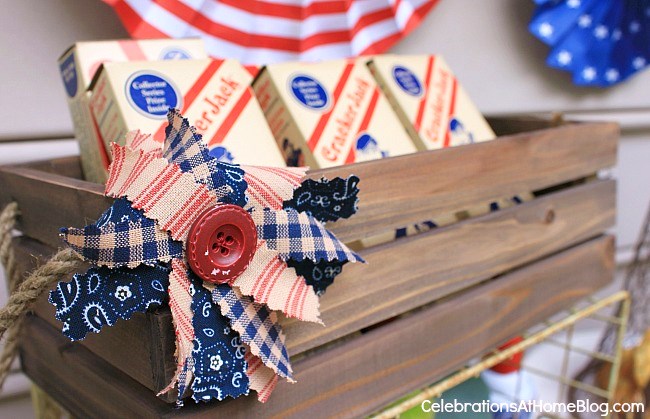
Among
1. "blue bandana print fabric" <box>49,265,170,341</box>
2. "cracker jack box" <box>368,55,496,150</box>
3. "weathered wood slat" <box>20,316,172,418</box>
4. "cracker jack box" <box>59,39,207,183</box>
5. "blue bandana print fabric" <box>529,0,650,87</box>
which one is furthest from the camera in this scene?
"blue bandana print fabric" <box>529,0,650,87</box>

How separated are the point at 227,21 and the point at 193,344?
0.55 m

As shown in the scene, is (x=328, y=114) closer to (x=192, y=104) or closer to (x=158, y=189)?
(x=192, y=104)

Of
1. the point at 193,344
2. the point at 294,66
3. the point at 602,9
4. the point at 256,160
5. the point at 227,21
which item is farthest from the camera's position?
the point at 602,9

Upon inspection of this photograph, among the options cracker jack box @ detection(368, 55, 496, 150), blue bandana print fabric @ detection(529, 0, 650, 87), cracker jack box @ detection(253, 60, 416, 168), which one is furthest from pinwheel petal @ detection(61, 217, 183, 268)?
blue bandana print fabric @ detection(529, 0, 650, 87)

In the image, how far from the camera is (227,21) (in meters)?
0.85

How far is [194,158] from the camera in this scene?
0.46 meters

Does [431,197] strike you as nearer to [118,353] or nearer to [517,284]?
[517,284]

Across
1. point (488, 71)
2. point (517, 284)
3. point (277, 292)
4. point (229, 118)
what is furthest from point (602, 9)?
point (277, 292)

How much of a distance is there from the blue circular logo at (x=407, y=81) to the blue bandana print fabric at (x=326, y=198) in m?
0.31

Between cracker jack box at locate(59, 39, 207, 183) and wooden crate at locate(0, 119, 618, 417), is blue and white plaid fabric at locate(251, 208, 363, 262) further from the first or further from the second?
cracker jack box at locate(59, 39, 207, 183)

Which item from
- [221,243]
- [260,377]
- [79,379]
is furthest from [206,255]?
[79,379]

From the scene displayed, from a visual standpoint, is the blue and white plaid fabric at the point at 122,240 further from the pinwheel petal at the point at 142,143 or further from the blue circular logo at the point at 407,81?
the blue circular logo at the point at 407,81

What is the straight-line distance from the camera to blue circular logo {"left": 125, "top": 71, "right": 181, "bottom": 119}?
57 centimetres

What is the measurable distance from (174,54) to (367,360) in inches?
15.8
